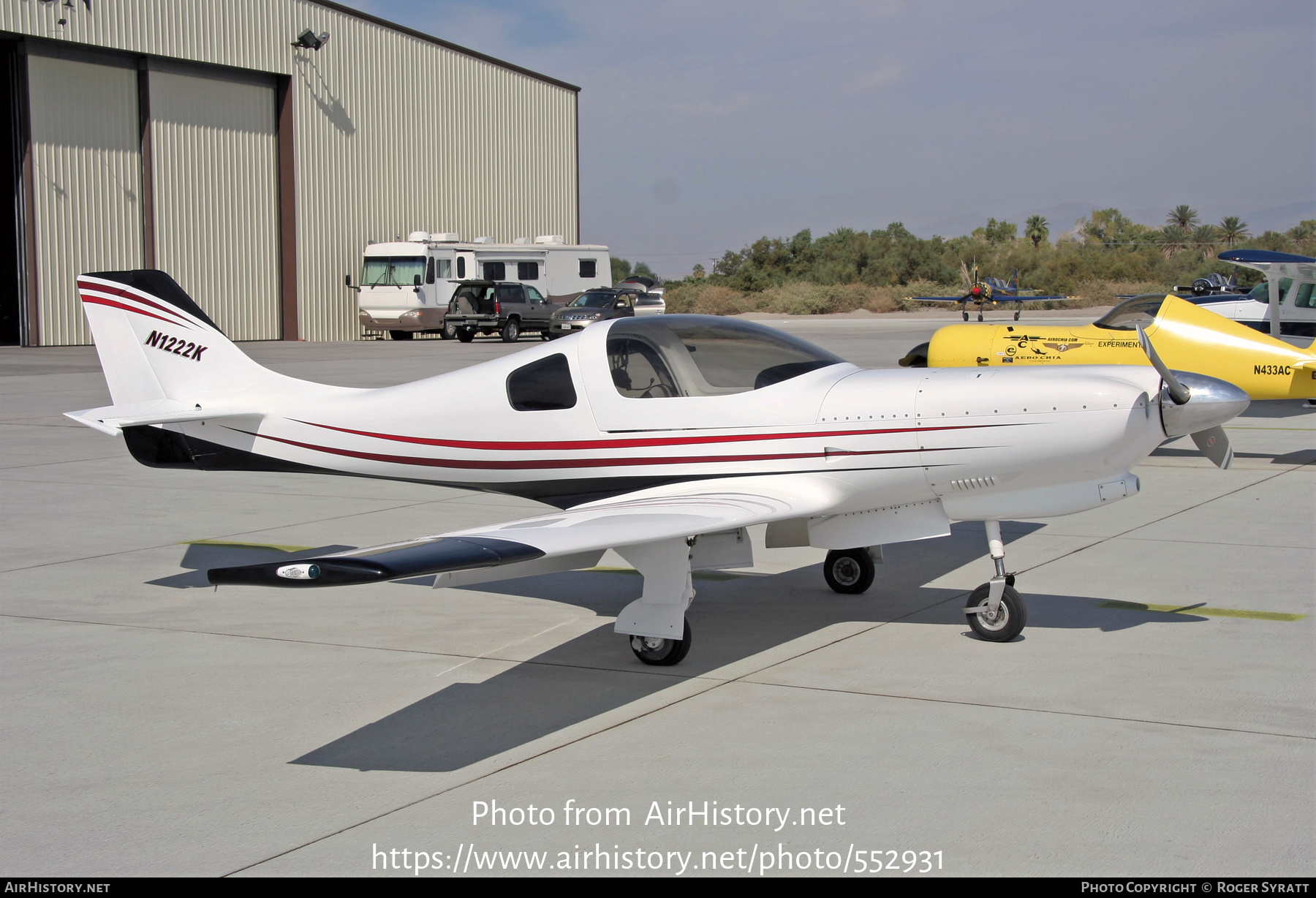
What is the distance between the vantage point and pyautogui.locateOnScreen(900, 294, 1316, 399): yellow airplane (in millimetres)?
12242

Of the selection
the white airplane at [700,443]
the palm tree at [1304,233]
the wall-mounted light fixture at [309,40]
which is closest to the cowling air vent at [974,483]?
the white airplane at [700,443]

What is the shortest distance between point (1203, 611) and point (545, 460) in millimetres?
3927

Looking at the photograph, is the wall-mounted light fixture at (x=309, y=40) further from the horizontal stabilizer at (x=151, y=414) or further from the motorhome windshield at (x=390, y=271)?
the horizontal stabilizer at (x=151, y=414)

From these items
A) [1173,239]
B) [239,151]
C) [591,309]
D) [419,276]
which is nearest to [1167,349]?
[591,309]

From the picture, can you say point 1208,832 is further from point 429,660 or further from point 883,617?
point 429,660

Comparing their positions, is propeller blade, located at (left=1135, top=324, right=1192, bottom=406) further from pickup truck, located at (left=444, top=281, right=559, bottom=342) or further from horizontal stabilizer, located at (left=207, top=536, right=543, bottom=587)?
pickup truck, located at (left=444, top=281, right=559, bottom=342)

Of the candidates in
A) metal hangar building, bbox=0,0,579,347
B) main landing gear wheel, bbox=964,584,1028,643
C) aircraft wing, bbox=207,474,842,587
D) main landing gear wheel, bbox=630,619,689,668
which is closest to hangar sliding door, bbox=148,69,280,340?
metal hangar building, bbox=0,0,579,347

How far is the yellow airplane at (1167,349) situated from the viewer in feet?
40.2

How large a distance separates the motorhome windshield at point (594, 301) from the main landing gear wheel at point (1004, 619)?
34.2m

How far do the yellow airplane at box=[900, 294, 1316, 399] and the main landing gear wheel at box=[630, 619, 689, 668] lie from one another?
7.60m

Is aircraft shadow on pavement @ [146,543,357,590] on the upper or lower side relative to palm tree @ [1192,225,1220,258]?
lower

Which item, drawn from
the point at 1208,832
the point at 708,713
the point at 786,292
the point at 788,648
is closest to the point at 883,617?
the point at 788,648

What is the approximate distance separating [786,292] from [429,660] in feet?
246

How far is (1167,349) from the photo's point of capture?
12.8m
